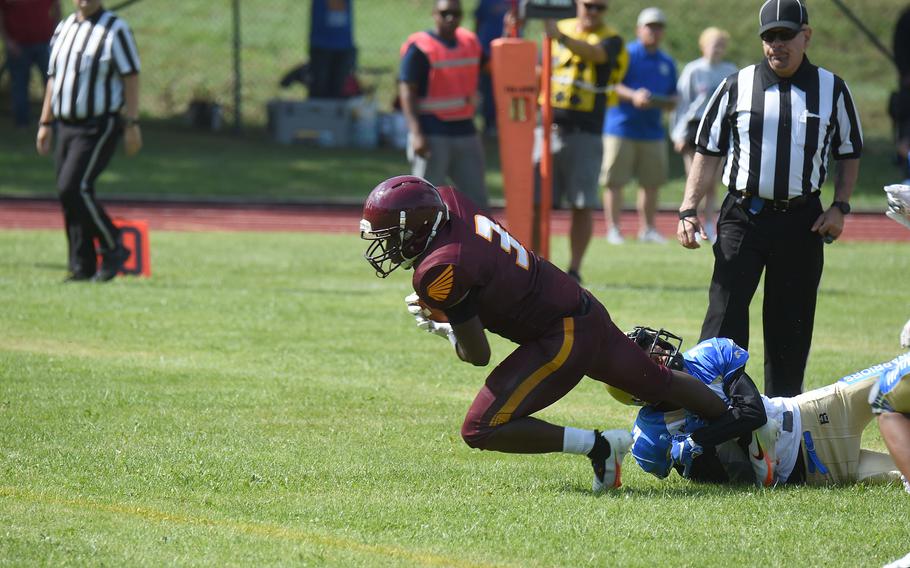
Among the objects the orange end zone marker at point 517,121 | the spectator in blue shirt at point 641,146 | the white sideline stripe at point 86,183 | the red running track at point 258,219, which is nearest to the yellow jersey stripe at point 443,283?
the white sideline stripe at point 86,183

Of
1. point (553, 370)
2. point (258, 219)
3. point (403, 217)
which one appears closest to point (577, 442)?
point (553, 370)

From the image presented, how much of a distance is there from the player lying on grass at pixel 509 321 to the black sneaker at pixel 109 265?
18.6 feet

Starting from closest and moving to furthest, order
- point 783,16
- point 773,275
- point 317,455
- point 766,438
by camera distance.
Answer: point 766,438 < point 317,455 < point 783,16 < point 773,275

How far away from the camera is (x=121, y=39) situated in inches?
409

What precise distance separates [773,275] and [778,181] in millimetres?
477

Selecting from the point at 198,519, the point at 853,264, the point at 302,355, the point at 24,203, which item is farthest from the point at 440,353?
the point at 24,203

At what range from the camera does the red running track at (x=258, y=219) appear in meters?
15.3

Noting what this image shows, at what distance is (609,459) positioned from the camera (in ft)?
18.0

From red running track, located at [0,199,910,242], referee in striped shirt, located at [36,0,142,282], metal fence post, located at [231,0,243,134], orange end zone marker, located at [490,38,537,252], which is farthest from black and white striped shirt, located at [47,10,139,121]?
metal fence post, located at [231,0,243,134]

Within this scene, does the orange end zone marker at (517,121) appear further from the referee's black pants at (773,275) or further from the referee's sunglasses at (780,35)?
the referee's sunglasses at (780,35)

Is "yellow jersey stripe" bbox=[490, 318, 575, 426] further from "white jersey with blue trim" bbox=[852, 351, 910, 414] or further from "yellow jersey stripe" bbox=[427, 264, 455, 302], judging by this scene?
"white jersey with blue trim" bbox=[852, 351, 910, 414]

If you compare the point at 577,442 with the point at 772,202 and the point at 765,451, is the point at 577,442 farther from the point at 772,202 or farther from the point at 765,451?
the point at 772,202

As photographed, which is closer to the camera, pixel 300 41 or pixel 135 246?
pixel 135 246

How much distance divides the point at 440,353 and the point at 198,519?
3.63m
